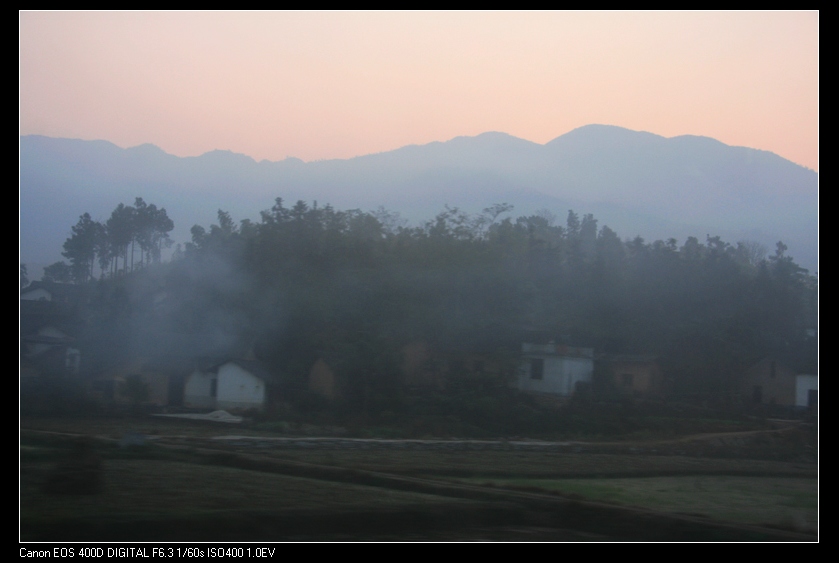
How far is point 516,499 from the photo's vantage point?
6543mm

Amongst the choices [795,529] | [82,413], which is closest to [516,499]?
[795,529]

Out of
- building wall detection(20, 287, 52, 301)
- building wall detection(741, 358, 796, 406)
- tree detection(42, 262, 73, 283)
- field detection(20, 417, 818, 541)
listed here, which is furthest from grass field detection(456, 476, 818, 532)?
tree detection(42, 262, 73, 283)

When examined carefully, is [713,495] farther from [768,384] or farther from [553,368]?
[553,368]

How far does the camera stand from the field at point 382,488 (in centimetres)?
557

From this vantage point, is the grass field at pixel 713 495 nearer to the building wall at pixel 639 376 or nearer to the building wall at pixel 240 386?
the building wall at pixel 639 376

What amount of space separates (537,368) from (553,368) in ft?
0.82

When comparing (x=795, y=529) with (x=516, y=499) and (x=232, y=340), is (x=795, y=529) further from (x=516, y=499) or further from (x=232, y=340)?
(x=232, y=340)

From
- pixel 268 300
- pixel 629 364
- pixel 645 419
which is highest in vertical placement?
pixel 268 300

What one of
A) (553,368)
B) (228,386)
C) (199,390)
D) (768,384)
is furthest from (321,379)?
(768,384)

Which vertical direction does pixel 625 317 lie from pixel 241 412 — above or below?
above

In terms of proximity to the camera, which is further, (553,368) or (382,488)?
(553,368)

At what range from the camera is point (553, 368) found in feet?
32.6

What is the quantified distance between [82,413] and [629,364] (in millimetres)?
7722

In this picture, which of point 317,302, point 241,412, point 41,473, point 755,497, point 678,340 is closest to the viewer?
point 41,473
